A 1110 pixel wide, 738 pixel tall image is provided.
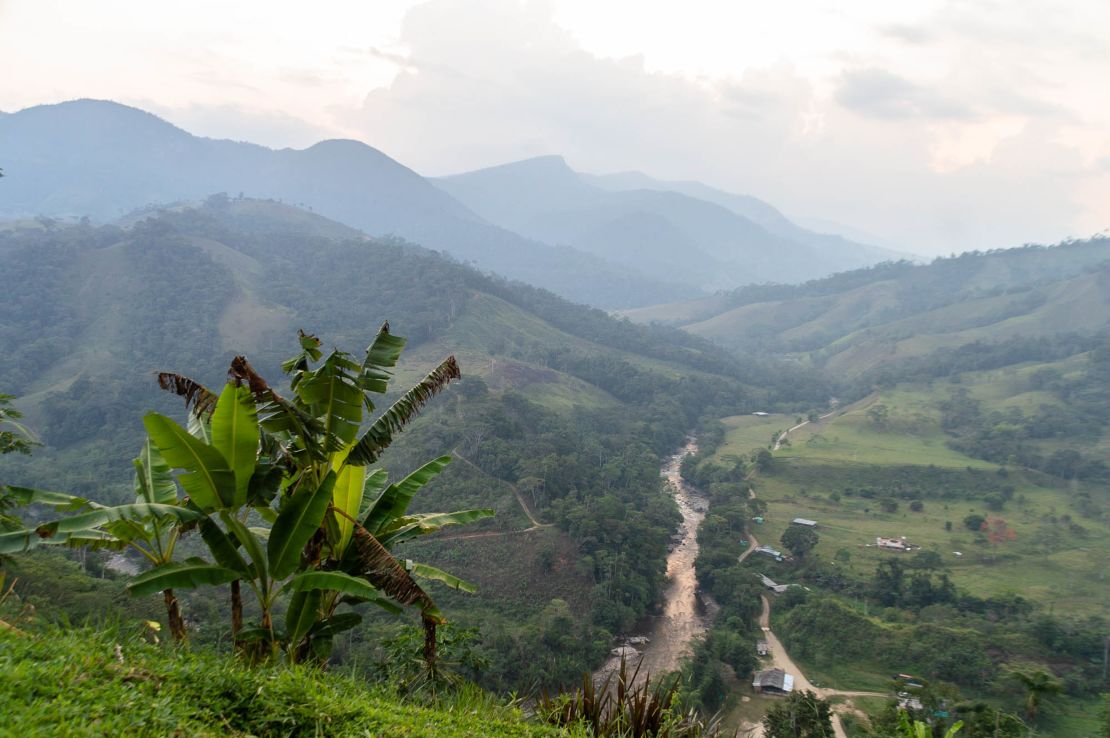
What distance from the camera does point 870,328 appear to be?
415 feet

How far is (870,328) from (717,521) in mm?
101162

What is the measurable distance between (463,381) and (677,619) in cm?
2970

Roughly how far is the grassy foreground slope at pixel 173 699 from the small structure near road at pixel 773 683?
91.3 feet

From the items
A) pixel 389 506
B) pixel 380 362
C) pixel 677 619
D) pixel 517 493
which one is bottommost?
pixel 677 619

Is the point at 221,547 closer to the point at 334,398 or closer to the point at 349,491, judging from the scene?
the point at 349,491

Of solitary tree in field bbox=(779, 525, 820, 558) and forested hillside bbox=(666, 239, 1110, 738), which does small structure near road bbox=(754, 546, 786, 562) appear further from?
solitary tree in field bbox=(779, 525, 820, 558)

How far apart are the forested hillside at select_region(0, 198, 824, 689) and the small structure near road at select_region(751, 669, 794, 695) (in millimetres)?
7172

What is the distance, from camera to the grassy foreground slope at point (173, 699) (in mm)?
3213

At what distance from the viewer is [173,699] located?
366 centimetres

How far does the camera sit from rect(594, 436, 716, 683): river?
30297mm

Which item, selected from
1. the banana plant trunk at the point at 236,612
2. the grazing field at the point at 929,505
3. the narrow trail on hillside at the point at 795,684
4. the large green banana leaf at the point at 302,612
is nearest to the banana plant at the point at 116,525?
the banana plant trunk at the point at 236,612

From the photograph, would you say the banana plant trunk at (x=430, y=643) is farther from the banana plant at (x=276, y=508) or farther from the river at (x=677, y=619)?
the river at (x=677, y=619)

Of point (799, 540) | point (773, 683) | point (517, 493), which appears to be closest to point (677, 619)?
point (773, 683)

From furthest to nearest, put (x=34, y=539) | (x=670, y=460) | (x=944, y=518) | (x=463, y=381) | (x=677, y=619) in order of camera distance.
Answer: (x=670, y=460) → (x=463, y=381) → (x=944, y=518) → (x=677, y=619) → (x=34, y=539)
